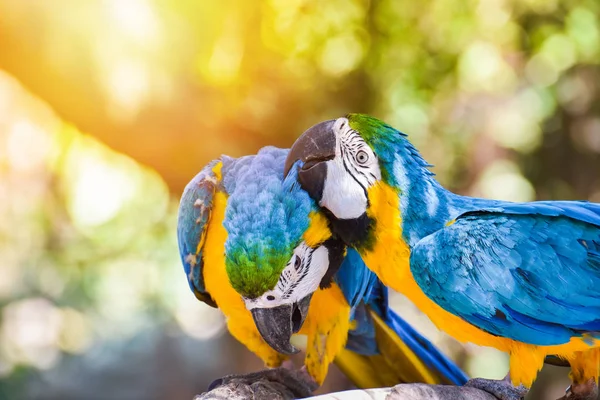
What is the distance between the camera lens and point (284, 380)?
155 cm

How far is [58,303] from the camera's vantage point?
4.21m

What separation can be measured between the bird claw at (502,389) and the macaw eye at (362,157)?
19.9 inches

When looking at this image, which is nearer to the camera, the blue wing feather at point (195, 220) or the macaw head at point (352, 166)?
the macaw head at point (352, 166)

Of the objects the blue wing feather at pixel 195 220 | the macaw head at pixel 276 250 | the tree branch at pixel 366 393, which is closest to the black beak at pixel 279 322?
the macaw head at pixel 276 250

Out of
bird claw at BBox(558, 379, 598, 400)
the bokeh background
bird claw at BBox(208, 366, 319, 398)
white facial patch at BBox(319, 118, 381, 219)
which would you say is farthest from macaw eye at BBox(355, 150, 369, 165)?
the bokeh background

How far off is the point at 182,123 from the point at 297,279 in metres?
2.94

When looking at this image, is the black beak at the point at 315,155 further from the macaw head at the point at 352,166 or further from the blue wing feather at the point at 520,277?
the blue wing feather at the point at 520,277

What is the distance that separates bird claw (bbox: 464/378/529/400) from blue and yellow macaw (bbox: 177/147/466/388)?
14.9 inches

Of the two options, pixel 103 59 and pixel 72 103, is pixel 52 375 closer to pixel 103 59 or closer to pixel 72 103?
pixel 72 103

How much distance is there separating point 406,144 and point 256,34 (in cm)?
291

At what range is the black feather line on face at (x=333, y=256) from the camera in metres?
1.31

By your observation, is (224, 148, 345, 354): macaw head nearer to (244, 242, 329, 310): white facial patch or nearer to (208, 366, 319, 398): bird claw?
(244, 242, 329, 310): white facial patch

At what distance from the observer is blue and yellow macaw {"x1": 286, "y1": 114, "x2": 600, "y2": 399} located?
3.76ft

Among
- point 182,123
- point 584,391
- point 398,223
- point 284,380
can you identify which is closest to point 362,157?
point 398,223
